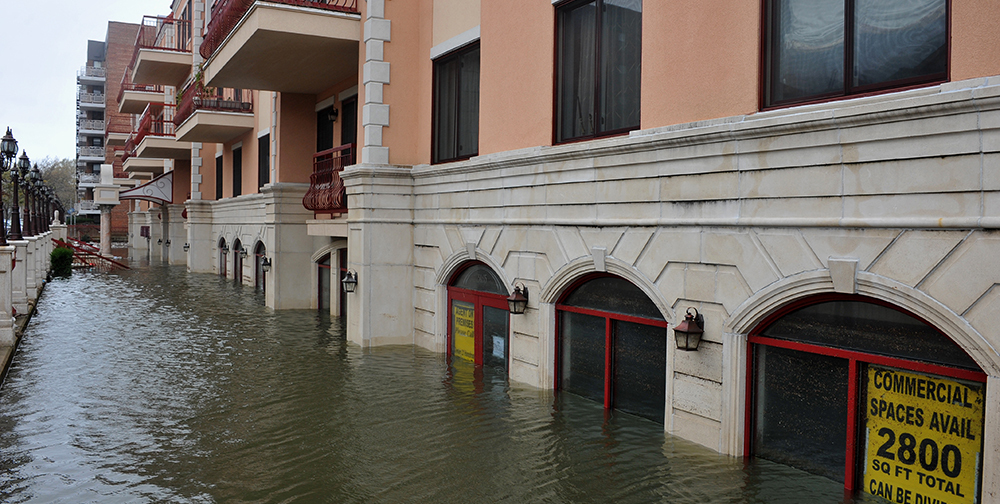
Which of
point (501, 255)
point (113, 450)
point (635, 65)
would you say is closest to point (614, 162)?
point (635, 65)

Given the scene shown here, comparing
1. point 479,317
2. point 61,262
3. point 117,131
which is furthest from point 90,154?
point 479,317

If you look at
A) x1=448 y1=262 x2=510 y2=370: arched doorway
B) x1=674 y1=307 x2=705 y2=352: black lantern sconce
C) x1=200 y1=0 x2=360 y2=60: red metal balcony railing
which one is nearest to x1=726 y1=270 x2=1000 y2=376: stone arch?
x1=674 y1=307 x2=705 y2=352: black lantern sconce

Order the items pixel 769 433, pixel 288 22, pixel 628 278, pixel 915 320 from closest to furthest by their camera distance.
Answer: pixel 915 320, pixel 769 433, pixel 628 278, pixel 288 22

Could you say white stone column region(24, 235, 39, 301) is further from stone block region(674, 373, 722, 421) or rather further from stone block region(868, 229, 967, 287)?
stone block region(868, 229, 967, 287)

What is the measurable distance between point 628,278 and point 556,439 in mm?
2077

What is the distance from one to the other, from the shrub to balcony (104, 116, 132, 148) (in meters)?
24.8

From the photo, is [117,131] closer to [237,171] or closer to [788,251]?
[237,171]

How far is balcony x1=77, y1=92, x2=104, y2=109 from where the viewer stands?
303 feet

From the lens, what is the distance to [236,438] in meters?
8.52

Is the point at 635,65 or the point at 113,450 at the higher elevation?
the point at 635,65

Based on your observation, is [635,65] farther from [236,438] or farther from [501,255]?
[236,438]

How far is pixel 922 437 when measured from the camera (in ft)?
20.4

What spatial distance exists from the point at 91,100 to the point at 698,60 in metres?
101

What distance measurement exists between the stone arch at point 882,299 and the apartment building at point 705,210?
2cm
